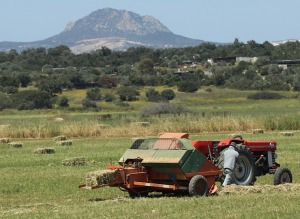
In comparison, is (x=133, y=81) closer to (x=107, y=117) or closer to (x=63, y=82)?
(x=63, y=82)

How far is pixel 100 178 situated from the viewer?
16406 mm

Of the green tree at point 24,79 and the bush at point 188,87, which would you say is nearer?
the bush at point 188,87

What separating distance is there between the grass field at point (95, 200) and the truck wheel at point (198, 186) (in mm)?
348

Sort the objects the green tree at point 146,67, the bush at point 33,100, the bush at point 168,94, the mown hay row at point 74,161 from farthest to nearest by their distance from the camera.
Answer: the green tree at point 146,67
the bush at point 168,94
the bush at point 33,100
the mown hay row at point 74,161

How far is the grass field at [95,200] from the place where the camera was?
14070 mm

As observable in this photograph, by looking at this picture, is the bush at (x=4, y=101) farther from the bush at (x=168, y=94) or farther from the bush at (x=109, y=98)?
the bush at (x=168, y=94)

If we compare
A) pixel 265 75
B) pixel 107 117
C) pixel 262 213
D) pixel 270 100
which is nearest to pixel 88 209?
pixel 262 213

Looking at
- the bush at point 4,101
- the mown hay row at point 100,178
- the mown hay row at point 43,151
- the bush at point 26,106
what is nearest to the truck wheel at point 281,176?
the mown hay row at point 100,178

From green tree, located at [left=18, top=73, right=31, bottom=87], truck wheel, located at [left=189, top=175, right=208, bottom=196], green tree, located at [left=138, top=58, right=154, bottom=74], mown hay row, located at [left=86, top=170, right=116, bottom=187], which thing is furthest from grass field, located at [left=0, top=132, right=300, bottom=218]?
green tree, located at [left=138, top=58, right=154, bottom=74]

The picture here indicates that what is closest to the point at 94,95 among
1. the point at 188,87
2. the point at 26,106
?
the point at 26,106

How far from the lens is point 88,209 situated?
15.2m

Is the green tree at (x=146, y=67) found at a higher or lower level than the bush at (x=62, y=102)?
higher

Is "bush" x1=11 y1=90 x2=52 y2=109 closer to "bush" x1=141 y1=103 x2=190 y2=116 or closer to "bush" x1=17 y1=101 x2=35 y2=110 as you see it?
"bush" x1=17 y1=101 x2=35 y2=110

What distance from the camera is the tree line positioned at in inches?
4304
